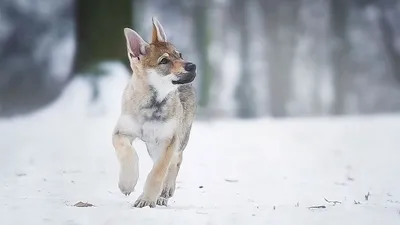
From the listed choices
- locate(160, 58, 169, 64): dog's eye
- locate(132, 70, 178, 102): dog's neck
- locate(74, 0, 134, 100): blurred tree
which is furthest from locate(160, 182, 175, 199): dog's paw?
locate(74, 0, 134, 100): blurred tree

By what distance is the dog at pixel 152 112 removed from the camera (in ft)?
5.51

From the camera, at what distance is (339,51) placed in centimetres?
239

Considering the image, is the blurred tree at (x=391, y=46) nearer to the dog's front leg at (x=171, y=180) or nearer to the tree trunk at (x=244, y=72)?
the tree trunk at (x=244, y=72)

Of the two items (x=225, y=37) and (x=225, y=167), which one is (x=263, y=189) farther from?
(x=225, y=37)

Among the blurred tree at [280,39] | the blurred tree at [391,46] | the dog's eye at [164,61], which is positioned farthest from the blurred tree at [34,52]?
the blurred tree at [391,46]

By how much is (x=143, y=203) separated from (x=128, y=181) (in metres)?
0.10

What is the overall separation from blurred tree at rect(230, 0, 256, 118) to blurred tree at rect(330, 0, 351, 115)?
1.14 feet

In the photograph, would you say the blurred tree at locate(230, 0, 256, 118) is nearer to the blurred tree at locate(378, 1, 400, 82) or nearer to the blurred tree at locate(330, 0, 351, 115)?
the blurred tree at locate(330, 0, 351, 115)

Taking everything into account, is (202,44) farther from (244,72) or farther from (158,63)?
(158,63)

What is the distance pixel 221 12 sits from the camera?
2252 mm

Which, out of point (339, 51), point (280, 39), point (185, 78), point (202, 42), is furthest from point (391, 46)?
point (185, 78)

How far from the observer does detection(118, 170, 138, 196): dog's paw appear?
1.68m

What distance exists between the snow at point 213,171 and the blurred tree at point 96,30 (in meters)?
0.06

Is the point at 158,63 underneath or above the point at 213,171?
above
